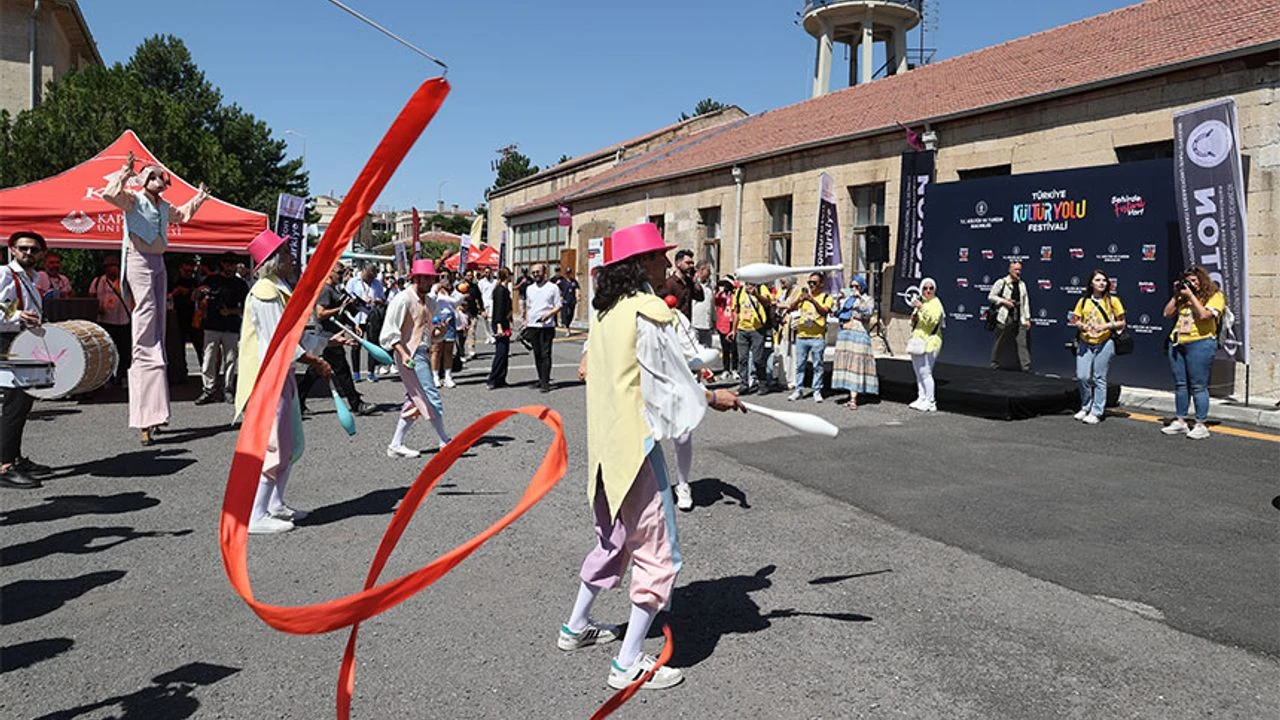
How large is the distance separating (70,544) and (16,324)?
212 cm

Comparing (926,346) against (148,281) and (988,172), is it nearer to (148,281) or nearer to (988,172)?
(988,172)

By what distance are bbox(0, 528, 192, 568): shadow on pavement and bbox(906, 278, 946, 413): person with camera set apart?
29.0ft

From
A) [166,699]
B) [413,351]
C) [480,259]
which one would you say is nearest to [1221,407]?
[413,351]

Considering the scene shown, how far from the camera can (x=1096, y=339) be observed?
33.7 feet

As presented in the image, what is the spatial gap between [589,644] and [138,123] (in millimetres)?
25750

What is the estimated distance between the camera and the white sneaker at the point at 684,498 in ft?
20.5

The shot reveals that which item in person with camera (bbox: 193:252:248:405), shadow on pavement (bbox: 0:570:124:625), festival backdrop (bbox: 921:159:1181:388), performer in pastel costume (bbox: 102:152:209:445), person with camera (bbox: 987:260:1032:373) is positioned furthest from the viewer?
person with camera (bbox: 987:260:1032:373)

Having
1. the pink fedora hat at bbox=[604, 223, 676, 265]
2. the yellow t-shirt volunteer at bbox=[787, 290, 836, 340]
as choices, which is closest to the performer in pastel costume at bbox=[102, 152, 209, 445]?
the pink fedora hat at bbox=[604, 223, 676, 265]

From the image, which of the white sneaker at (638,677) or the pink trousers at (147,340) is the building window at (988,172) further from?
the white sneaker at (638,677)

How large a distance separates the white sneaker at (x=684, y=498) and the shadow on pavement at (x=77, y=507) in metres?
3.80

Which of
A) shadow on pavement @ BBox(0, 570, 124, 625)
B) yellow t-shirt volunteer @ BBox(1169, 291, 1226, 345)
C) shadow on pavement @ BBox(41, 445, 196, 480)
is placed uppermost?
yellow t-shirt volunteer @ BBox(1169, 291, 1226, 345)

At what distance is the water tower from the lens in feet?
97.5

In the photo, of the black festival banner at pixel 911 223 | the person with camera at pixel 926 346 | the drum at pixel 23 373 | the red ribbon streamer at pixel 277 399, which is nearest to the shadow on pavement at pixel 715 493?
the red ribbon streamer at pixel 277 399

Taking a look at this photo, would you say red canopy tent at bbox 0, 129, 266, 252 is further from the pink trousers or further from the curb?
the curb
